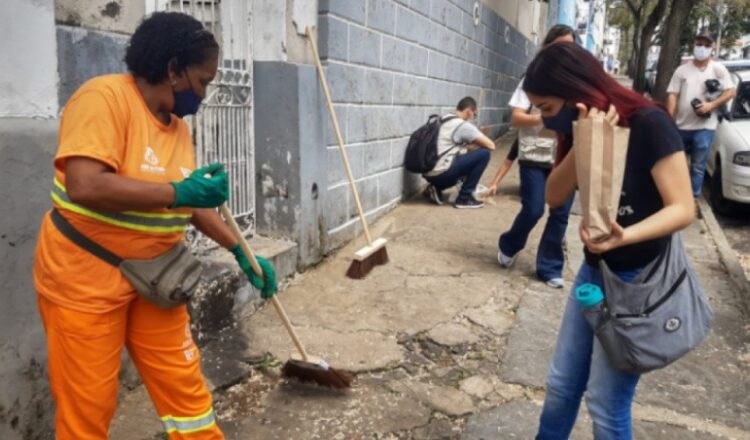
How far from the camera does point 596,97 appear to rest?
1.92 metres

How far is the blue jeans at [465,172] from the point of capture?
667 centimetres

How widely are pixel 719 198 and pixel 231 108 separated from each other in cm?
610

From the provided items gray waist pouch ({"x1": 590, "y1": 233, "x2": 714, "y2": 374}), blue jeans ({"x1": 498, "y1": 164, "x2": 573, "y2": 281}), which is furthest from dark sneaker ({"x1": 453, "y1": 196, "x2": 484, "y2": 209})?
gray waist pouch ({"x1": 590, "y1": 233, "x2": 714, "y2": 374})

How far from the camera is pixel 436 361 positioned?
360 cm

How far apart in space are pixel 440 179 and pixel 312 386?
388cm

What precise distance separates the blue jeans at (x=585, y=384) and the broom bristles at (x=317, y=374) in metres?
1.04

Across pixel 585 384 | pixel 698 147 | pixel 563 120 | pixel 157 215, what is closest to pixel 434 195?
pixel 698 147

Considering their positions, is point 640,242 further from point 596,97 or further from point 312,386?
point 312,386

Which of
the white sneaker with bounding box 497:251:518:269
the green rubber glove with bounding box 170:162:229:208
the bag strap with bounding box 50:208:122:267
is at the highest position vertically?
the green rubber glove with bounding box 170:162:229:208

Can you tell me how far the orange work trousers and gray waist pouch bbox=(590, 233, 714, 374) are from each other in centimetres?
132

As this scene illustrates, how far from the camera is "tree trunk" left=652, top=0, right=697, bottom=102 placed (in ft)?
37.9

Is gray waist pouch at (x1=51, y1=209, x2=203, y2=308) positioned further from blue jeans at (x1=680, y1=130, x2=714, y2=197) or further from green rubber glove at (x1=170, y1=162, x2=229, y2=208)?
blue jeans at (x1=680, y1=130, x2=714, y2=197)

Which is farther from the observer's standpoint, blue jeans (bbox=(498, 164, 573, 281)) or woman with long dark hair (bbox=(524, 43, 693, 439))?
blue jeans (bbox=(498, 164, 573, 281))

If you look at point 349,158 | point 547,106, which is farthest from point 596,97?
point 349,158
